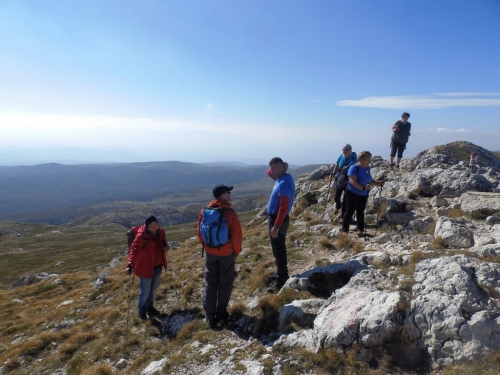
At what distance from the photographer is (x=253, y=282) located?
11.1 m

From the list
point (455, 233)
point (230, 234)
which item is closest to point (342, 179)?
point (455, 233)

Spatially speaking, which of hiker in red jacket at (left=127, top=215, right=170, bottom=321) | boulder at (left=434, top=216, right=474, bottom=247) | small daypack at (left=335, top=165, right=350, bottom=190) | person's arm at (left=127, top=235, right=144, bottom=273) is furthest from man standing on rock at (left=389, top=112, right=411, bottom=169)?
person's arm at (left=127, top=235, right=144, bottom=273)

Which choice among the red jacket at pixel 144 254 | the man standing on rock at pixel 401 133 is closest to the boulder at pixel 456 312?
the red jacket at pixel 144 254

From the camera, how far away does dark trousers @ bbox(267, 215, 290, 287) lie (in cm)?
954

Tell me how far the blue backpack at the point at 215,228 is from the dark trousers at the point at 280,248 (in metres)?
1.86

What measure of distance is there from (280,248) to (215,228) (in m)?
2.54

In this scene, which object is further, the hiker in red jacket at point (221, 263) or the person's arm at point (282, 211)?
the person's arm at point (282, 211)

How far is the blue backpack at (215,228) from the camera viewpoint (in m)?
8.41

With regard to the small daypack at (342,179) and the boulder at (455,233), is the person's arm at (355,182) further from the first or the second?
the small daypack at (342,179)

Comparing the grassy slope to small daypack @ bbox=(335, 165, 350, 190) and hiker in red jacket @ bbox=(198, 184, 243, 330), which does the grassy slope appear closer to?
hiker in red jacket @ bbox=(198, 184, 243, 330)

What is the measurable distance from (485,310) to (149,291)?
1005 centimetres

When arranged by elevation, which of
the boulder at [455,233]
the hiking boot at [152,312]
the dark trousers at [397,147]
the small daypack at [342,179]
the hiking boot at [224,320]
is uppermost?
the dark trousers at [397,147]

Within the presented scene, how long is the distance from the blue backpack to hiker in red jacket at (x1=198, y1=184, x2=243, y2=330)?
0.12 m

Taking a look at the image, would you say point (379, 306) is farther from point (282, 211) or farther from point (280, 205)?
point (280, 205)
